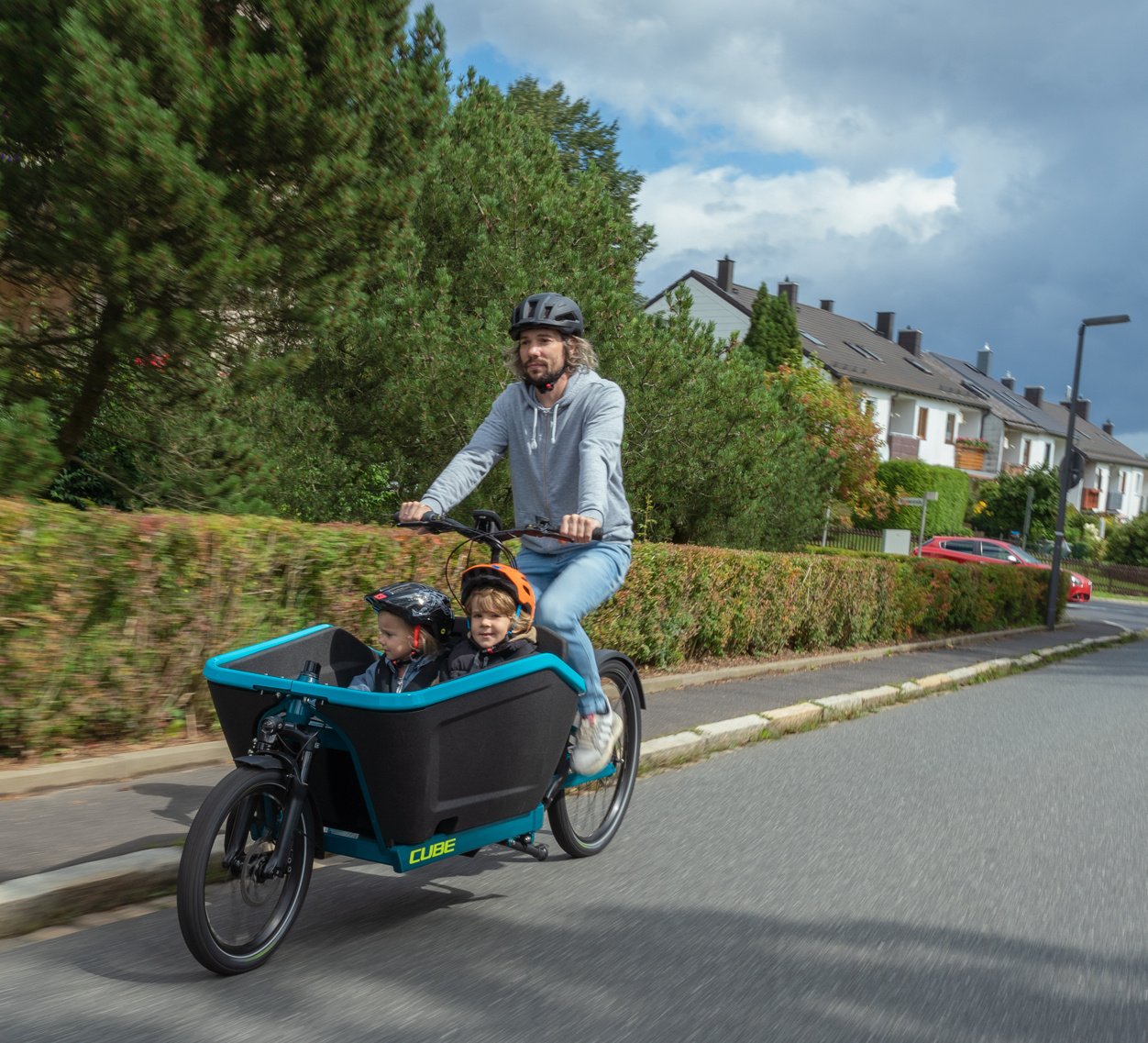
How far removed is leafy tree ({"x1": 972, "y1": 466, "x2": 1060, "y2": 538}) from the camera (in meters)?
57.5

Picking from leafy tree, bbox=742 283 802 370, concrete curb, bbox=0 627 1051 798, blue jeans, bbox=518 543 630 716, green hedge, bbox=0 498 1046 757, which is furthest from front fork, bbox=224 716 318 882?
leafy tree, bbox=742 283 802 370

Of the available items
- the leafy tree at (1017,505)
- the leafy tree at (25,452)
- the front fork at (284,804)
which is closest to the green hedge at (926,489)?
the leafy tree at (1017,505)

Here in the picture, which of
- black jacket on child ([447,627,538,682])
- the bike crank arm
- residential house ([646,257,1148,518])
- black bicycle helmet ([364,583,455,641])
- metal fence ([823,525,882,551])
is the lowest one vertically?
metal fence ([823,525,882,551])

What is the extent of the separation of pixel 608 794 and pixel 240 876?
2125 millimetres

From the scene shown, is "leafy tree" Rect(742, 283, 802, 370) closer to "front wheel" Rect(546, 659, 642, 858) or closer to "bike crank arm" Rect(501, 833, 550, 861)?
"front wheel" Rect(546, 659, 642, 858)

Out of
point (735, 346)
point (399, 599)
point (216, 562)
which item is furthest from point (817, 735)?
point (735, 346)

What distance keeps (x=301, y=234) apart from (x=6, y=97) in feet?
6.19

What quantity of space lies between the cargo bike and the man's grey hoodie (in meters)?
0.46

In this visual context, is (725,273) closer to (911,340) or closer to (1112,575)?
(911,340)

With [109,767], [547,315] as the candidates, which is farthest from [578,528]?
[109,767]

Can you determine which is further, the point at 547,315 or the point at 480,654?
the point at 547,315

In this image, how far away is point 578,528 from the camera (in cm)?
415

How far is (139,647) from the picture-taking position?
6.03 metres

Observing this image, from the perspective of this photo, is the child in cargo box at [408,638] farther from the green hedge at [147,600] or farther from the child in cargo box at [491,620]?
the green hedge at [147,600]
